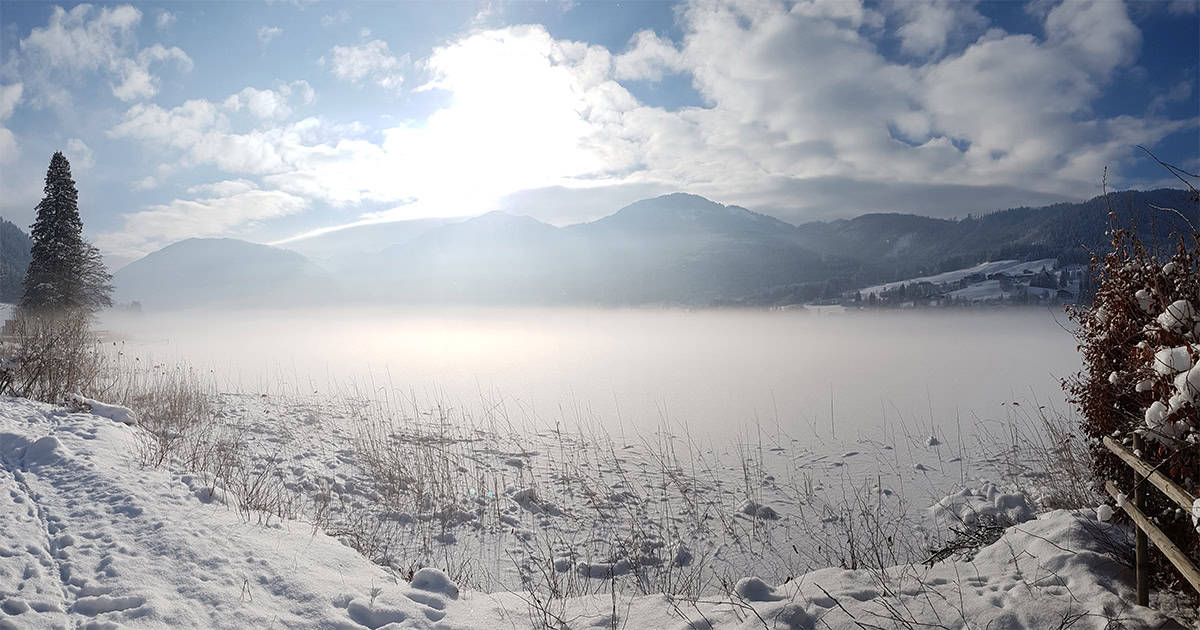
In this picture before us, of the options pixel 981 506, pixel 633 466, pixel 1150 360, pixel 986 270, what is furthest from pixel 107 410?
pixel 986 270

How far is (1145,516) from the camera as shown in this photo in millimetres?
3926

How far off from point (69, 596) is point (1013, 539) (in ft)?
23.4

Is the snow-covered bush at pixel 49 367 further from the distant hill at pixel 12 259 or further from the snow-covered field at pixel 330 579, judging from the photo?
the distant hill at pixel 12 259

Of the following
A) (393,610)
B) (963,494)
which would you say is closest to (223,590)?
(393,610)

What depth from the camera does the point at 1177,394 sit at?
128 inches

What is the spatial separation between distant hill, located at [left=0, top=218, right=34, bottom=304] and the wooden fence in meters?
80.0

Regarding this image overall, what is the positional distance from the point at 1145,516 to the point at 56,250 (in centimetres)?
4092

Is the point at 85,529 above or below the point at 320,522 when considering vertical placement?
above

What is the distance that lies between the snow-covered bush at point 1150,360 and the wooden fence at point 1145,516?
0.09 m

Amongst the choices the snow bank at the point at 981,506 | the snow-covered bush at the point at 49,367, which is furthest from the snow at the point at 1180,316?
the snow-covered bush at the point at 49,367

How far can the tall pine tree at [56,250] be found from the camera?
30.0 meters

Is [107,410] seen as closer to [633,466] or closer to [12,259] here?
[633,466]

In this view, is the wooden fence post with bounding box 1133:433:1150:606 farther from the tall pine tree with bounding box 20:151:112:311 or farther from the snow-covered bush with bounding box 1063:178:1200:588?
the tall pine tree with bounding box 20:151:112:311

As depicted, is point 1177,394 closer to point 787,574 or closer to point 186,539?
point 787,574
